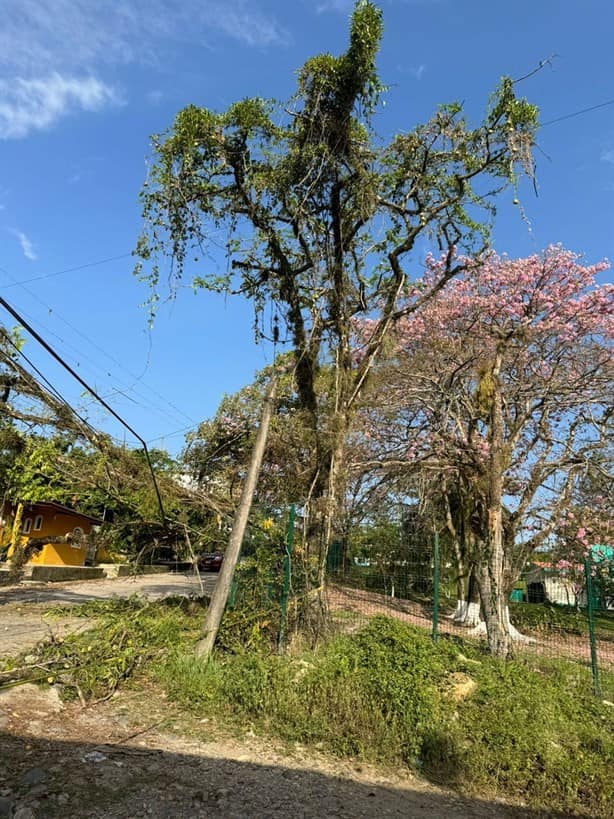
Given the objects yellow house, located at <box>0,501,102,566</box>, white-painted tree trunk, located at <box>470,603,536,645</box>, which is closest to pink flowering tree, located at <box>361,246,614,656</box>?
white-painted tree trunk, located at <box>470,603,536,645</box>

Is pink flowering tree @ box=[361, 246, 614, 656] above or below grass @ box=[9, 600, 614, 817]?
above

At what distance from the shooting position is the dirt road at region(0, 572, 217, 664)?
8062mm

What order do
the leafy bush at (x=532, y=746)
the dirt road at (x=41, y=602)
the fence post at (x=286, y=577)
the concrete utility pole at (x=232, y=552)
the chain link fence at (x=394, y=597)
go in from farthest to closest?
the dirt road at (x=41, y=602)
the chain link fence at (x=394, y=597)
the fence post at (x=286, y=577)
the concrete utility pole at (x=232, y=552)
the leafy bush at (x=532, y=746)

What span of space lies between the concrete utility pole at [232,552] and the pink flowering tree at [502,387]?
3.53 m

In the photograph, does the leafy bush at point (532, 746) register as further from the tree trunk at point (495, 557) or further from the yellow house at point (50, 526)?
the yellow house at point (50, 526)

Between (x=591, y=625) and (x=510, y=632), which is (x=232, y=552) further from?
(x=510, y=632)

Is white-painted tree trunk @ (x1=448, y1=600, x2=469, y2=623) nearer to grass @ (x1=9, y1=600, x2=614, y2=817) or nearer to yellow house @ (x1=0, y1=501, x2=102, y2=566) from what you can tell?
grass @ (x1=9, y1=600, x2=614, y2=817)

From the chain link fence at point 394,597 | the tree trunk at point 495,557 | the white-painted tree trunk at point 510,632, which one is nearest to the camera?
the chain link fence at point 394,597

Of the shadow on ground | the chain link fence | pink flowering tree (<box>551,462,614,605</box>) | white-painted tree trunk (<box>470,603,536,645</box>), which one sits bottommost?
the shadow on ground

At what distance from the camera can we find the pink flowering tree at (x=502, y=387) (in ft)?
36.0

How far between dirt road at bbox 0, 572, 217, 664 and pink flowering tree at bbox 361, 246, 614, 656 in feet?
19.4

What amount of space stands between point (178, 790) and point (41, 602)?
1090 cm

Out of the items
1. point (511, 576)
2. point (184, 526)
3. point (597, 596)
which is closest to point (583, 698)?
point (597, 596)

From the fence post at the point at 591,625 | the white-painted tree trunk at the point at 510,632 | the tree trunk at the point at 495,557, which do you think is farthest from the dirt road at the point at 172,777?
the white-painted tree trunk at the point at 510,632
